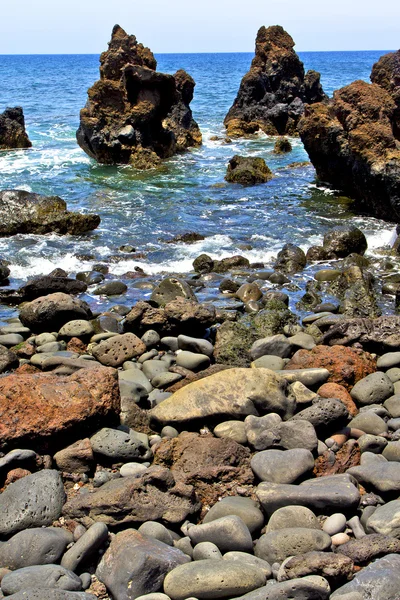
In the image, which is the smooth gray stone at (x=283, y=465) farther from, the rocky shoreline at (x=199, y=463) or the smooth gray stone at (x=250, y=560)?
the smooth gray stone at (x=250, y=560)

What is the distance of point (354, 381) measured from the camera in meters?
7.50

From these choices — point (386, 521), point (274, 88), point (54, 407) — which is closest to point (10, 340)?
point (54, 407)

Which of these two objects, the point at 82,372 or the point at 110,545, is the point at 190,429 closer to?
the point at 82,372

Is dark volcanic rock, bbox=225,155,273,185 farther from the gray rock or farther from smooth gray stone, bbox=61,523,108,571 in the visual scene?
the gray rock

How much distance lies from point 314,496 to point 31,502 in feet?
A: 7.11

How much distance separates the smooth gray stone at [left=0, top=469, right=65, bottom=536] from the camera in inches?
192

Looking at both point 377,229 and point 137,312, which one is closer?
point 137,312

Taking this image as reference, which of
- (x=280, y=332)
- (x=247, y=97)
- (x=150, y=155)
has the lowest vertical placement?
(x=280, y=332)

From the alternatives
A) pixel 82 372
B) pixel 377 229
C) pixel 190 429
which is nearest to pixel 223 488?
pixel 190 429

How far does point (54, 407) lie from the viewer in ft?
19.7

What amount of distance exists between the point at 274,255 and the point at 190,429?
26.4ft

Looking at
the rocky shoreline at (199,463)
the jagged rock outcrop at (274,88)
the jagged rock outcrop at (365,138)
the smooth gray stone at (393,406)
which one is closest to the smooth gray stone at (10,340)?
the rocky shoreline at (199,463)

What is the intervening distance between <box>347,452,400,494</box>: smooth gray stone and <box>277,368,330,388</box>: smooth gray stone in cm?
165

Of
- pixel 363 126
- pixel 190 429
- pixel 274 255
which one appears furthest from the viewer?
pixel 363 126
